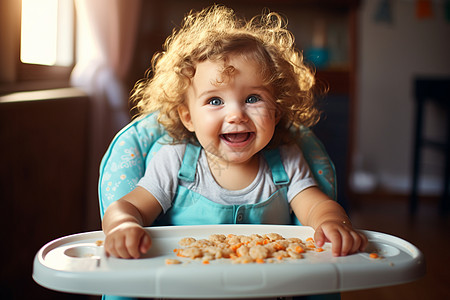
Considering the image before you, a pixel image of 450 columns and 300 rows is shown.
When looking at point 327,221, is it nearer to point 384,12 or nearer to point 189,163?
point 189,163

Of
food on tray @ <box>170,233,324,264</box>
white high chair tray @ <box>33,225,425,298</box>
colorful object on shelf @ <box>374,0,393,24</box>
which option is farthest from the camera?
colorful object on shelf @ <box>374,0,393,24</box>

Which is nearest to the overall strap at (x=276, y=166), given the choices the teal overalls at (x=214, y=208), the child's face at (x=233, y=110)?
the teal overalls at (x=214, y=208)

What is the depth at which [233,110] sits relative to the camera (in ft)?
3.46

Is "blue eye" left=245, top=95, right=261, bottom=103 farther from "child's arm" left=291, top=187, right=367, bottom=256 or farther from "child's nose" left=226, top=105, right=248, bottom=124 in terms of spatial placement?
"child's arm" left=291, top=187, right=367, bottom=256

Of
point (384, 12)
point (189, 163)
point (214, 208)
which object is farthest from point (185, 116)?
point (384, 12)

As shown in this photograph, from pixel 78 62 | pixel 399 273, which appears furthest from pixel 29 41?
pixel 399 273

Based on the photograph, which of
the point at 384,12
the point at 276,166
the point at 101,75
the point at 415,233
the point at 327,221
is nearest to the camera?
the point at 327,221

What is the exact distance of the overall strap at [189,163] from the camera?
116 cm

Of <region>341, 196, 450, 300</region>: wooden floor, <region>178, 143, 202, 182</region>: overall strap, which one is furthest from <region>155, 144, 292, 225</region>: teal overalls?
<region>341, 196, 450, 300</region>: wooden floor

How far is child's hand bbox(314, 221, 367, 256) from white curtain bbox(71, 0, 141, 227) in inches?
55.9

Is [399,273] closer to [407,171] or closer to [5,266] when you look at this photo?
[5,266]

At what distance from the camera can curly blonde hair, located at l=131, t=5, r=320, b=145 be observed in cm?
113

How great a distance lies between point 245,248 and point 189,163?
0.37m

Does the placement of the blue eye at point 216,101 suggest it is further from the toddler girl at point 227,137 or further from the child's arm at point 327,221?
the child's arm at point 327,221
